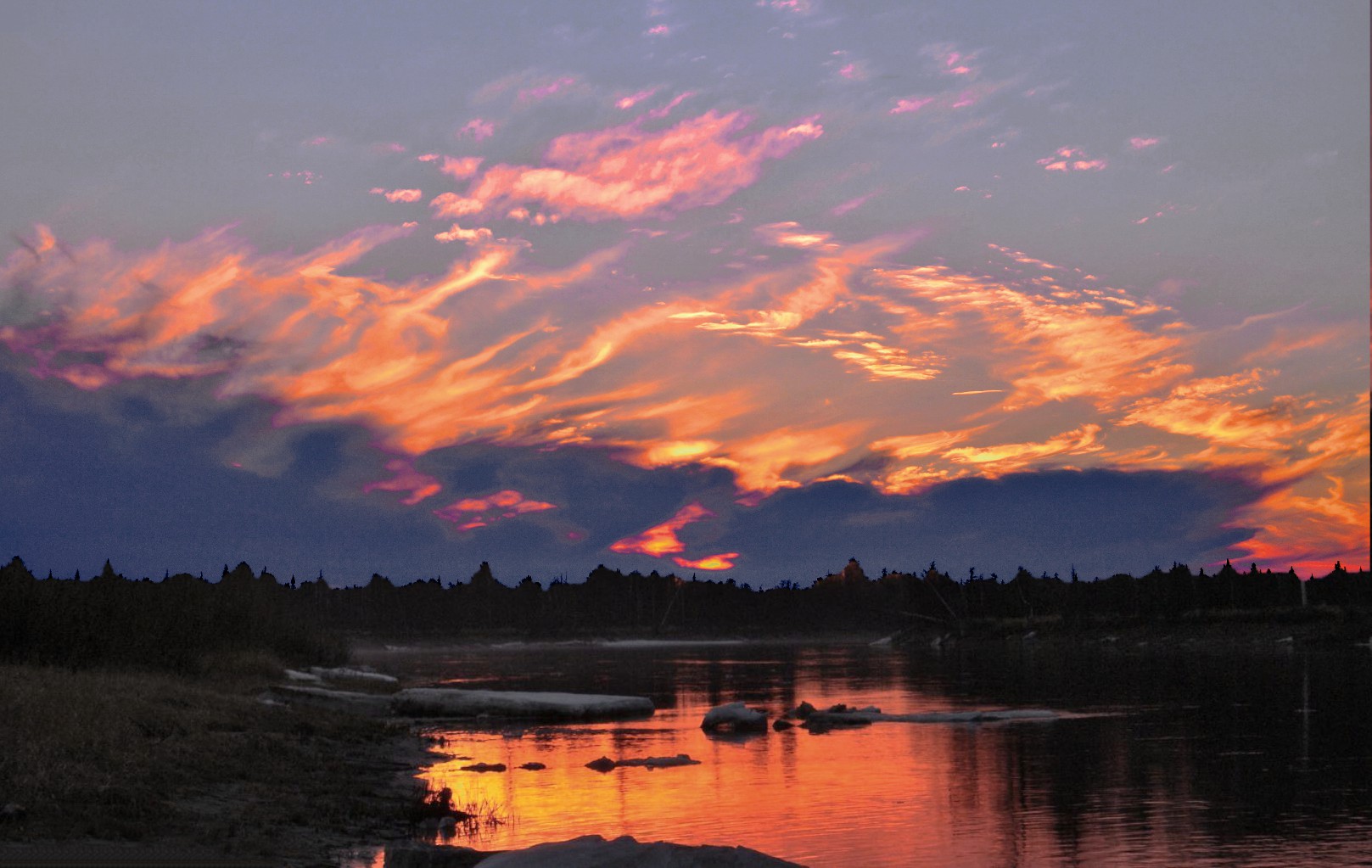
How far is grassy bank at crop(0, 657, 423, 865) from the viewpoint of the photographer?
1855cm

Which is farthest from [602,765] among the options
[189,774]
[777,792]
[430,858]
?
[430,858]

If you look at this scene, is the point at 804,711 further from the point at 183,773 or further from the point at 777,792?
the point at 183,773

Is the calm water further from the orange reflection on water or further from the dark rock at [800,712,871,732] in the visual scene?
the dark rock at [800,712,871,732]

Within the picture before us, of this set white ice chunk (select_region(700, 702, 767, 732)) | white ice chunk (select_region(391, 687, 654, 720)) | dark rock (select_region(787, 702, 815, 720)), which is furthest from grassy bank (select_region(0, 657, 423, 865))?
dark rock (select_region(787, 702, 815, 720))

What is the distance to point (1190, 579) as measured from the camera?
147m

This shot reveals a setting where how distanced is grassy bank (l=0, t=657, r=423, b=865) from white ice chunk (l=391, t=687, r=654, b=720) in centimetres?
1341

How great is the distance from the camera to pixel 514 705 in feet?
166

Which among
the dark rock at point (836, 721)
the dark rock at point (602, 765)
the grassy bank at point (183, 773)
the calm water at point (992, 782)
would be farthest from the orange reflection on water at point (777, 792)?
the grassy bank at point (183, 773)

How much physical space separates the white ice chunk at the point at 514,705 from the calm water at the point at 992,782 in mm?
1916

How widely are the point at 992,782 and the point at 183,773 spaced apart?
58.4 ft

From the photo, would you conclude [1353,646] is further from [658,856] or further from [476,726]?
[658,856]

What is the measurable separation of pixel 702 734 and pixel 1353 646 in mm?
76538

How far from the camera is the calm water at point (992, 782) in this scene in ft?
71.0

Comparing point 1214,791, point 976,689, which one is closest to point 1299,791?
point 1214,791
